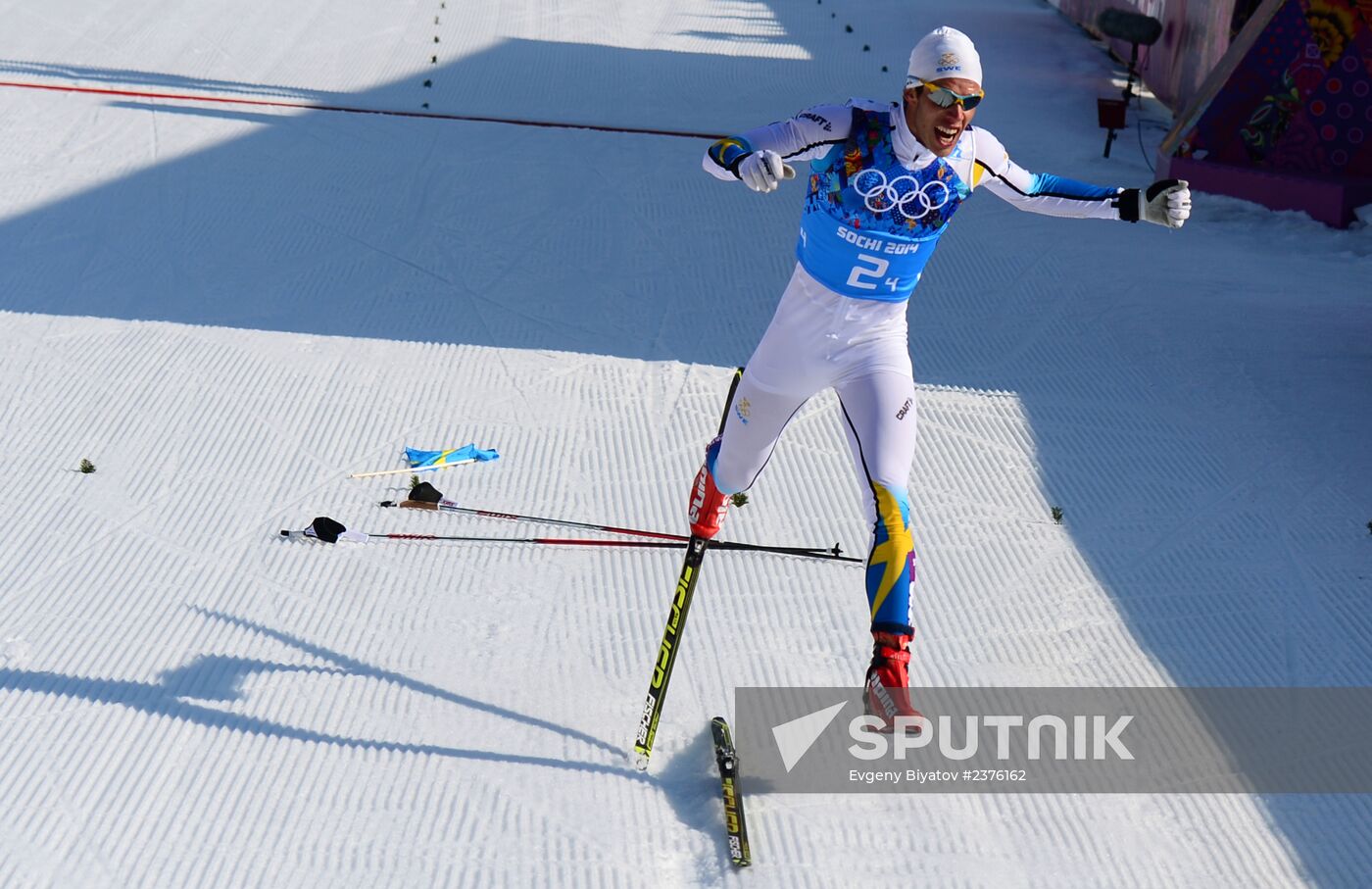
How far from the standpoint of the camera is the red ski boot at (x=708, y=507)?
471cm

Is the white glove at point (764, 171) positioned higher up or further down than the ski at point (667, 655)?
higher up

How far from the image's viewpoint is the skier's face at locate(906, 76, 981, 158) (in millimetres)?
4125

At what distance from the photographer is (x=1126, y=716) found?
5.19 meters

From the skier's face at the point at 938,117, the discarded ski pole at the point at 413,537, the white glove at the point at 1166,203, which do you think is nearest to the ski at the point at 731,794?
the discarded ski pole at the point at 413,537

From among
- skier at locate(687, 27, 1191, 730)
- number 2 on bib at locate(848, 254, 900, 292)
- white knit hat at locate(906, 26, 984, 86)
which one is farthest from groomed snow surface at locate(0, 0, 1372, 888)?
white knit hat at locate(906, 26, 984, 86)

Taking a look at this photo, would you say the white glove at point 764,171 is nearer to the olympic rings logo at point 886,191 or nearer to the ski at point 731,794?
the olympic rings logo at point 886,191

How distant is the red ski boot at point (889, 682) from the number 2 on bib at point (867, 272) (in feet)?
3.55

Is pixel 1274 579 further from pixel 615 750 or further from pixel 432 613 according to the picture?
pixel 432 613

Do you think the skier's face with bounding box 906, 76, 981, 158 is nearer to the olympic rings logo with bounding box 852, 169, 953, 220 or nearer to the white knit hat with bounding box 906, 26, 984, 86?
the white knit hat with bounding box 906, 26, 984, 86

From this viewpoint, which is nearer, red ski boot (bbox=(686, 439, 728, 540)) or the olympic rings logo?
the olympic rings logo

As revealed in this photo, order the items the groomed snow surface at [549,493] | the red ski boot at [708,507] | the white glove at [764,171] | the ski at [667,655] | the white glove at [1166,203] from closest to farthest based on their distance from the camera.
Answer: the white glove at [764,171], the white glove at [1166,203], the groomed snow surface at [549,493], the ski at [667,655], the red ski boot at [708,507]

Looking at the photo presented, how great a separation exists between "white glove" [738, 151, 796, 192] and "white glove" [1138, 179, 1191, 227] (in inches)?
47.7

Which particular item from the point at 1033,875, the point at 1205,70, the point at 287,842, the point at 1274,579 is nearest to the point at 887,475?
the point at 1033,875

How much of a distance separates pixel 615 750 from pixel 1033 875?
1422 millimetres
